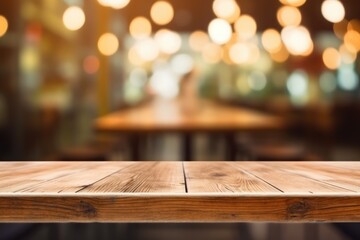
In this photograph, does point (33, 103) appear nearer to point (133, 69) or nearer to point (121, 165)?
point (121, 165)

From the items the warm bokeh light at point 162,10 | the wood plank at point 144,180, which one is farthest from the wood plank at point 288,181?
the warm bokeh light at point 162,10

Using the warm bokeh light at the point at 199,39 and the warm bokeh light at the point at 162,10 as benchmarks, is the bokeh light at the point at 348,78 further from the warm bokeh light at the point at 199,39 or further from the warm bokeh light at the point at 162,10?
the warm bokeh light at the point at 162,10

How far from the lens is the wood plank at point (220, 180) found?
3.32 ft

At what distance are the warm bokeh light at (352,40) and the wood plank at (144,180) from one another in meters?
9.48

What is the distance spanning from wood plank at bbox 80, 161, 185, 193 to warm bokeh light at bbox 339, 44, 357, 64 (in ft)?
31.4

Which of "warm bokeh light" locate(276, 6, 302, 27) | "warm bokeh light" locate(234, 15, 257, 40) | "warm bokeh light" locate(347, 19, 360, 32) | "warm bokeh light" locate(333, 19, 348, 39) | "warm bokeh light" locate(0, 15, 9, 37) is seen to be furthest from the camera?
"warm bokeh light" locate(333, 19, 348, 39)

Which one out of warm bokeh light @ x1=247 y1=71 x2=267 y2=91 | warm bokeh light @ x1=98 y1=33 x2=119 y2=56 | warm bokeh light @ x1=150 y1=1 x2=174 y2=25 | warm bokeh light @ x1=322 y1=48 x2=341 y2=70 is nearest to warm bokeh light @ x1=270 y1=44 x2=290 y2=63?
warm bokeh light @ x1=247 y1=71 x2=267 y2=91

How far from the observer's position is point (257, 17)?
11336mm

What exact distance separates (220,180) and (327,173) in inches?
13.4

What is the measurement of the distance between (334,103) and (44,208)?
9217 millimetres

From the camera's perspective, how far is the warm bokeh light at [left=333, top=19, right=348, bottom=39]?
35.0ft

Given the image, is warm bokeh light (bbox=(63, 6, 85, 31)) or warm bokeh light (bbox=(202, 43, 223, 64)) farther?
warm bokeh light (bbox=(202, 43, 223, 64))

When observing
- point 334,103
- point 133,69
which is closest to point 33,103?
point 334,103

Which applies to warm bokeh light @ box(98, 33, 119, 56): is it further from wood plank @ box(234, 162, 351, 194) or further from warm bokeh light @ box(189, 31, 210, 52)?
wood plank @ box(234, 162, 351, 194)
